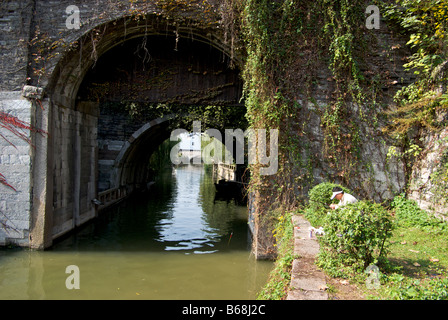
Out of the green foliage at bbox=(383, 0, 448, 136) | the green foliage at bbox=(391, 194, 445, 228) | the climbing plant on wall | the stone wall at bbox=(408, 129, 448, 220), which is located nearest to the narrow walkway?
the climbing plant on wall

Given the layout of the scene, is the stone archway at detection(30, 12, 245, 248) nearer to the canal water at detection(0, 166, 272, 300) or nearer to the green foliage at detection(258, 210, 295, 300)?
the canal water at detection(0, 166, 272, 300)

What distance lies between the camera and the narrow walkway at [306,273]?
3137 mm

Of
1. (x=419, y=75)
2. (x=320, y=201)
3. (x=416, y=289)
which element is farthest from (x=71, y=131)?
(x=416, y=289)

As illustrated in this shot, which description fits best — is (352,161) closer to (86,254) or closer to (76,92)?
(86,254)

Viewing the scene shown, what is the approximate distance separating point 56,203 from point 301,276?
20.3 ft

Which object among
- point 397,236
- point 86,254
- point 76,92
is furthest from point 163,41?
point 397,236

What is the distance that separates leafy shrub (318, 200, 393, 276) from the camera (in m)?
3.58

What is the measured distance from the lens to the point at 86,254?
7.30m

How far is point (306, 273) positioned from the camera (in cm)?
363

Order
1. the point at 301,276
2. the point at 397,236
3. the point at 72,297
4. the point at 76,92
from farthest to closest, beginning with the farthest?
the point at 76,92
the point at 397,236
the point at 72,297
the point at 301,276

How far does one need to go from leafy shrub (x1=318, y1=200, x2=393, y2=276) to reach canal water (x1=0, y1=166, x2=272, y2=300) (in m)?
1.98

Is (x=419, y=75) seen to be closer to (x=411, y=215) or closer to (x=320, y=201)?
(x=411, y=215)

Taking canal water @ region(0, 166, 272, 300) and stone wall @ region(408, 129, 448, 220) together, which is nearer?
canal water @ region(0, 166, 272, 300)

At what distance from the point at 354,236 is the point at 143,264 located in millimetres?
4337
